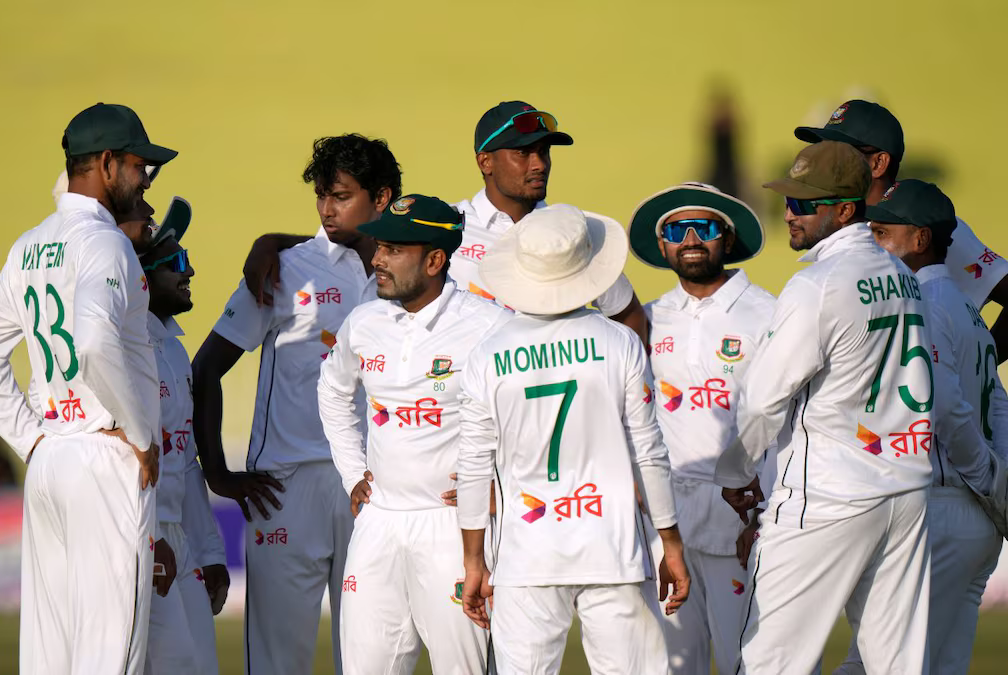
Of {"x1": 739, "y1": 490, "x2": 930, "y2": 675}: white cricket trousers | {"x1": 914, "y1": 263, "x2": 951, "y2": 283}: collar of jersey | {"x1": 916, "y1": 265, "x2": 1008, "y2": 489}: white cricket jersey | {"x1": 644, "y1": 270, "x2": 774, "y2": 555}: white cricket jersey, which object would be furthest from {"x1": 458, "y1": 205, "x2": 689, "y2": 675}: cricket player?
{"x1": 914, "y1": 263, "x2": 951, "y2": 283}: collar of jersey

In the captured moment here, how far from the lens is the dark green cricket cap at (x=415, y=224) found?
4.35m

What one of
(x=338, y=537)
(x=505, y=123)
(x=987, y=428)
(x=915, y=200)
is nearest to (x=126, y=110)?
(x=505, y=123)

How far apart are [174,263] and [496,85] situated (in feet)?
24.6

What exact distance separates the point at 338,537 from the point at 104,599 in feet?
3.75

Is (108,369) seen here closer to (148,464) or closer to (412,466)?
(148,464)

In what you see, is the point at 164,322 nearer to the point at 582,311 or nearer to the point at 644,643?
the point at 582,311

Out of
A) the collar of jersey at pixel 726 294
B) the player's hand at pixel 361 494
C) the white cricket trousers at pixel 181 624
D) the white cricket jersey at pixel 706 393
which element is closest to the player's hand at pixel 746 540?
the white cricket jersey at pixel 706 393

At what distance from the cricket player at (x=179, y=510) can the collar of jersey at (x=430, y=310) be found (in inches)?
34.7

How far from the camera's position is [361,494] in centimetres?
451

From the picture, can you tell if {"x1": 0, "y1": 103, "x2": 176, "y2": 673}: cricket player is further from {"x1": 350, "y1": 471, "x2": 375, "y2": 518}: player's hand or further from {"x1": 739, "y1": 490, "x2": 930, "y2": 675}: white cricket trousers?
{"x1": 739, "y1": 490, "x2": 930, "y2": 675}: white cricket trousers

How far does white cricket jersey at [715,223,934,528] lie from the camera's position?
157 inches

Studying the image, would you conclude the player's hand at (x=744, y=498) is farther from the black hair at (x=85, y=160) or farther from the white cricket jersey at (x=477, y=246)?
the black hair at (x=85, y=160)

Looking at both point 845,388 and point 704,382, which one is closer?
point 845,388

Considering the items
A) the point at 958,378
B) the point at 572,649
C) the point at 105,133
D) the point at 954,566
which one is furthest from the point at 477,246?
the point at 572,649
